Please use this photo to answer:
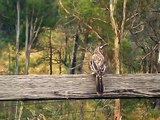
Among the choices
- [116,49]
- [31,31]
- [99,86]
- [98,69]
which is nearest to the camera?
[99,86]

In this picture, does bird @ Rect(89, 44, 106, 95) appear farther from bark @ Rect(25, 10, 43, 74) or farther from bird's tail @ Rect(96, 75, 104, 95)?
bark @ Rect(25, 10, 43, 74)

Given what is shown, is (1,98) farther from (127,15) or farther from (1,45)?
(1,45)

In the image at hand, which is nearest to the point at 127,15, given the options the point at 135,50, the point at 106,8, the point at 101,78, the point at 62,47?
the point at 106,8

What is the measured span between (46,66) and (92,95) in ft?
57.9

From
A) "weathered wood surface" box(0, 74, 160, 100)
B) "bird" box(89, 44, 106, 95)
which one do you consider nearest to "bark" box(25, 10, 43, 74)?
"bird" box(89, 44, 106, 95)

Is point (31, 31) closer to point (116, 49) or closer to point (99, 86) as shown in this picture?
point (116, 49)

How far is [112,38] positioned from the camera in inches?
446

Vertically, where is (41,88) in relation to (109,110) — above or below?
above

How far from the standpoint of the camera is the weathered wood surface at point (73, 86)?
5.74ft

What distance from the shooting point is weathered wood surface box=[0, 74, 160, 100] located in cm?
175

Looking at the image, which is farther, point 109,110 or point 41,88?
point 109,110

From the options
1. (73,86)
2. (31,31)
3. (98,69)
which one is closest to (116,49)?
(98,69)

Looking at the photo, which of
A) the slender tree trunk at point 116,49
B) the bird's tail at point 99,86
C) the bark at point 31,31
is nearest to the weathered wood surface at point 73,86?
the bird's tail at point 99,86

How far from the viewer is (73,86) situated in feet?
5.87
